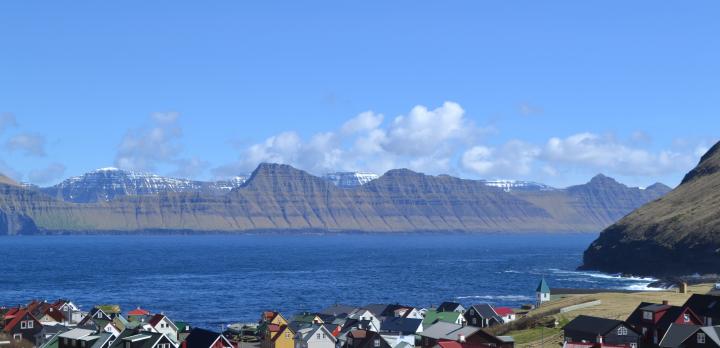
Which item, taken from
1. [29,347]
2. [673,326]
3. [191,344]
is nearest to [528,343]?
[673,326]

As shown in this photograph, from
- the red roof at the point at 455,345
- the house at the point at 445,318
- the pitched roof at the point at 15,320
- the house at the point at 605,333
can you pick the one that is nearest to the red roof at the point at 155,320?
the pitched roof at the point at 15,320

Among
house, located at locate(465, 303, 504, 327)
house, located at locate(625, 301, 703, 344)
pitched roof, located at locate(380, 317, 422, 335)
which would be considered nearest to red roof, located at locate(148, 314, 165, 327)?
pitched roof, located at locate(380, 317, 422, 335)

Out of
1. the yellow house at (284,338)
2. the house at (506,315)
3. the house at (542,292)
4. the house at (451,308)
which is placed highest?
the house at (542,292)

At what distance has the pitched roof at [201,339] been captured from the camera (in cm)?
7712

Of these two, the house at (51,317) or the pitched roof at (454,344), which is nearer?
the pitched roof at (454,344)

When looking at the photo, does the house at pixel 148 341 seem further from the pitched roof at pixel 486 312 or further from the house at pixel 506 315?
the house at pixel 506 315

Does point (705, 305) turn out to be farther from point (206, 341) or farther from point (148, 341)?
point (148, 341)

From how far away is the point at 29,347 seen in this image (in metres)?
95.8

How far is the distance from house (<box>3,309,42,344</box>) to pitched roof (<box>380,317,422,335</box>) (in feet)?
111

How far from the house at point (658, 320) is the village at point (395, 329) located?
0.28ft

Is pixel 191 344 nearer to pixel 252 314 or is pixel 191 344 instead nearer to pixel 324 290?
pixel 252 314

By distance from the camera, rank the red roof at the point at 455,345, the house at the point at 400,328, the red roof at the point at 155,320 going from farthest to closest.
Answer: the house at the point at 400,328 → the red roof at the point at 155,320 → the red roof at the point at 455,345

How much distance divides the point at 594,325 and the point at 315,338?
2474 centimetres

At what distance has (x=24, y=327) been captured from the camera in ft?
326
